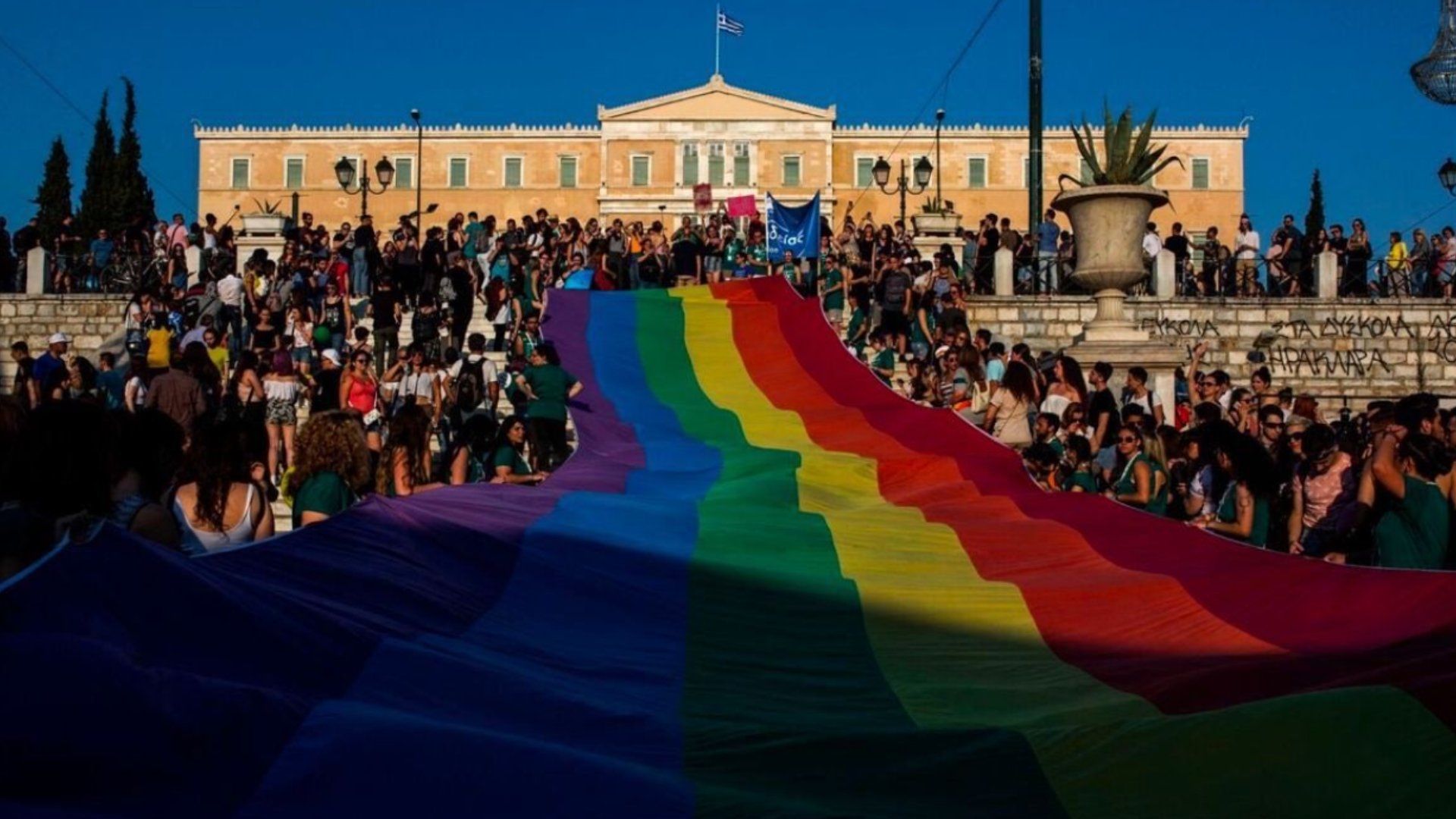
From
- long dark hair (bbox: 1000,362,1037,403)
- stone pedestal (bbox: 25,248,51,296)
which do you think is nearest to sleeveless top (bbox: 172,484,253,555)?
long dark hair (bbox: 1000,362,1037,403)

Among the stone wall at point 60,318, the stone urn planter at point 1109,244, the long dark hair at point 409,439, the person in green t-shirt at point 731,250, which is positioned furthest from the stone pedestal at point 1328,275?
the long dark hair at point 409,439

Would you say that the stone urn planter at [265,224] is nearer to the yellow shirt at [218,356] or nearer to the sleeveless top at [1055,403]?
the yellow shirt at [218,356]

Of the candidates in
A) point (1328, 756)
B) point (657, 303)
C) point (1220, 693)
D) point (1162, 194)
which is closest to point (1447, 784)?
point (1328, 756)

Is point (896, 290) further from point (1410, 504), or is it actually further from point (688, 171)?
point (688, 171)

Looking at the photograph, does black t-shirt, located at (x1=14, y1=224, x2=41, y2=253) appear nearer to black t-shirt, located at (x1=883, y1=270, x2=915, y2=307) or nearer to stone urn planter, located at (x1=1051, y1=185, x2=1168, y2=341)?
black t-shirt, located at (x1=883, y1=270, x2=915, y2=307)

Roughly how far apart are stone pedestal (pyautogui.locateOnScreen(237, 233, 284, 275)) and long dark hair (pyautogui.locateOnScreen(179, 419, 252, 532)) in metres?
19.1

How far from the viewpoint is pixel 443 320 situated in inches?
840

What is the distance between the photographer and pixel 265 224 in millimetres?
25812

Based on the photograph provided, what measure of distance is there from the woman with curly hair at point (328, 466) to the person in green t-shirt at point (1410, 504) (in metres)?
4.83

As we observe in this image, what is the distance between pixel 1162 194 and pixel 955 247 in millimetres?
8394

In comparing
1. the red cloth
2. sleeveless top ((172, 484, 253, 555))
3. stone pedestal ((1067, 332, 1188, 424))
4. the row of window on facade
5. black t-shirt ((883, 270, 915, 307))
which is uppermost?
the row of window on facade

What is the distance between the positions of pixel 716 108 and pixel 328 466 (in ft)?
292

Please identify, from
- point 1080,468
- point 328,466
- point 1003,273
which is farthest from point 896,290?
point 328,466

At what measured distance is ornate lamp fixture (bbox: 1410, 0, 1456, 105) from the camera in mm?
26641
